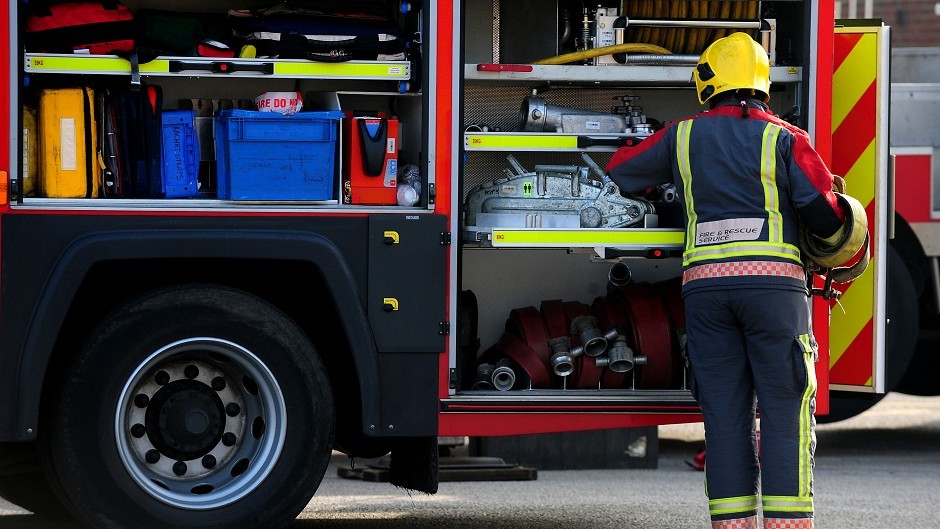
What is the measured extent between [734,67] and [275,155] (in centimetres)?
162

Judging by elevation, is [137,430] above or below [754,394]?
below

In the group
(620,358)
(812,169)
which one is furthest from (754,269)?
(620,358)

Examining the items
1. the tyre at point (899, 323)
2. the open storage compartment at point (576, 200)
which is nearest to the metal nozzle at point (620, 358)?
the open storage compartment at point (576, 200)

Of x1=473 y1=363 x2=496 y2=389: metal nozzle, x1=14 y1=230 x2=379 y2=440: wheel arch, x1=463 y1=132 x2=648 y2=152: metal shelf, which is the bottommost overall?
x1=473 y1=363 x2=496 y2=389: metal nozzle

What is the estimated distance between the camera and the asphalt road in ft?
19.6

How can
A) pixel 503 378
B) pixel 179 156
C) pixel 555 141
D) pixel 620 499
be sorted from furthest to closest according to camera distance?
pixel 620 499
pixel 503 378
pixel 555 141
pixel 179 156

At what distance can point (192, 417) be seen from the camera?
4.75 metres

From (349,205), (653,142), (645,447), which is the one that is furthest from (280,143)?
(645,447)

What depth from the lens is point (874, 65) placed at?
529cm

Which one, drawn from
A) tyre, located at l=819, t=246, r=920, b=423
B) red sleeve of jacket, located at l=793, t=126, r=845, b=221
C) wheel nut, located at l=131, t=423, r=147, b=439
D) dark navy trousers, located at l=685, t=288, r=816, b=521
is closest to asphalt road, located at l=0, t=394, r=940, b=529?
tyre, located at l=819, t=246, r=920, b=423

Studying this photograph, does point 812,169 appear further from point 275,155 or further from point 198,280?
point 198,280

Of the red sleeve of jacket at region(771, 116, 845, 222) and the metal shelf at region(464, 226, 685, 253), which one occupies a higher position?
the red sleeve of jacket at region(771, 116, 845, 222)

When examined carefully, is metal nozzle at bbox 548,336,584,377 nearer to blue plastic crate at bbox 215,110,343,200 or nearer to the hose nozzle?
the hose nozzle

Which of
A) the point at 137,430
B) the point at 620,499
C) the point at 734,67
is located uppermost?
the point at 734,67
